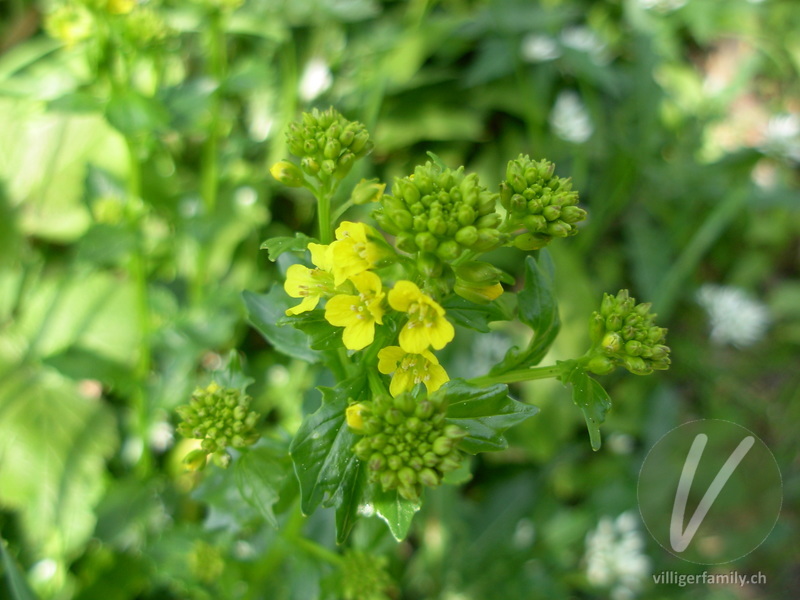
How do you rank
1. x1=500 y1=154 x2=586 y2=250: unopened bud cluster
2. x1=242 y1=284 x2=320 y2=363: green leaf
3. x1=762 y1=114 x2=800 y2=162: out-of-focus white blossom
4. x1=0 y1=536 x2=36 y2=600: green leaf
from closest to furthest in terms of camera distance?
1. x1=500 y1=154 x2=586 y2=250: unopened bud cluster
2. x1=242 y1=284 x2=320 y2=363: green leaf
3. x1=0 y1=536 x2=36 y2=600: green leaf
4. x1=762 y1=114 x2=800 y2=162: out-of-focus white blossom

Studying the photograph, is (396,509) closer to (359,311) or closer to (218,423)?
(359,311)

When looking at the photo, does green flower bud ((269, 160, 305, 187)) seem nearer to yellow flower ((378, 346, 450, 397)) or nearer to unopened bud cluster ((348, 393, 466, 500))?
yellow flower ((378, 346, 450, 397))

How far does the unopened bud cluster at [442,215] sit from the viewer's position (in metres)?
1.39

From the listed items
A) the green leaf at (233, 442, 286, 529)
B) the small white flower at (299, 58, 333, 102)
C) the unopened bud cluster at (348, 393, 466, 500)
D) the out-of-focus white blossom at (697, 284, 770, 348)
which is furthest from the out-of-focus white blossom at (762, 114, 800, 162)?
the green leaf at (233, 442, 286, 529)

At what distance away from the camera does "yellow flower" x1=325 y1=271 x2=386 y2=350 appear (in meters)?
1.41

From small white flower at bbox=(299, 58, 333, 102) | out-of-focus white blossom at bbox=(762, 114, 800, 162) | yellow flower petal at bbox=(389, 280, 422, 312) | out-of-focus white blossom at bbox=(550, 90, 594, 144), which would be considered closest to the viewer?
yellow flower petal at bbox=(389, 280, 422, 312)

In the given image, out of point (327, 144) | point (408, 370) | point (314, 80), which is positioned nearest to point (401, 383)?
point (408, 370)

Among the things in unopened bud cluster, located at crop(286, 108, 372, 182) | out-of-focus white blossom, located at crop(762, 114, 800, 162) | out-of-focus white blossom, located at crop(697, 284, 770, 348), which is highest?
unopened bud cluster, located at crop(286, 108, 372, 182)

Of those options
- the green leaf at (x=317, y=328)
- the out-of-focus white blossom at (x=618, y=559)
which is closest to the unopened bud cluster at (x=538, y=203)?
the green leaf at (x=317, y=328)

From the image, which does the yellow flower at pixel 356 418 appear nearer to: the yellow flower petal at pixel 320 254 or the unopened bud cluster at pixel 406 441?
the unopened bud cluster at pixel 406 441

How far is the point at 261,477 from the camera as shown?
1.73 metres

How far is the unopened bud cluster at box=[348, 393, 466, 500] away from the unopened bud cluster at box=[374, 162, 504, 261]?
345mm

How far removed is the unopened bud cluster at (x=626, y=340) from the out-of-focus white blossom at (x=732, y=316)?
9.49ft

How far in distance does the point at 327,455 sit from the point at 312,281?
0.43 m
